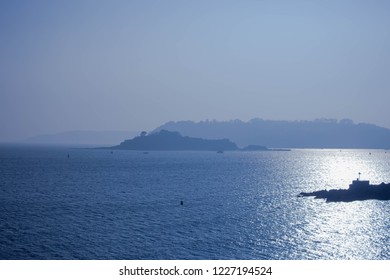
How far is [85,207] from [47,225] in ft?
53.5

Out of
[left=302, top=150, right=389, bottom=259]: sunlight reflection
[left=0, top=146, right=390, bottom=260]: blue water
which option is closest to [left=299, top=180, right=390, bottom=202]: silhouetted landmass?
[left=0, top=146, right=390, bottom=260]: blue water

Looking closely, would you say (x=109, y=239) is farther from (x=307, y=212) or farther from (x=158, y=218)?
(x=307, y=212)

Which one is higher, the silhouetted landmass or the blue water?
the silhouetted landmass

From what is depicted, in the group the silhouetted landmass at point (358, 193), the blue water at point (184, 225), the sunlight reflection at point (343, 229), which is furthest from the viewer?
the silhouetted landmass at point (358, 193)

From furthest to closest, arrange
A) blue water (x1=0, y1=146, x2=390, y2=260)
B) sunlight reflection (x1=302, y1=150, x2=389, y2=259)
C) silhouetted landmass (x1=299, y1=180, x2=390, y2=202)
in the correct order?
1. silhouetted landmass (x1=299, y1=180, x2=390, y2=202)
2. sunlight reflection (x1=302, y1=150, x2=389, y2=259)
3. blue water (x1=0, y1=146, x2=390, y2=260)

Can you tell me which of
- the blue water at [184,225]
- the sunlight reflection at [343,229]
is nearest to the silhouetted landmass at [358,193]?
the blue water at [184,225]

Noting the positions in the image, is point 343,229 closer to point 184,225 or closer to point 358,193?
point 184,225

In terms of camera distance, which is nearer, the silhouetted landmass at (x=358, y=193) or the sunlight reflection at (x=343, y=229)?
the sunlight reflection at (x=343, y=229)

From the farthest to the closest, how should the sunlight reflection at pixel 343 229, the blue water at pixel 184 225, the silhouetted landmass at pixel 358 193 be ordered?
the silhouetted landmass at pixel 358 193 < the sunlight reflection at pixel 343 229 < the blue water at pixel 184 225

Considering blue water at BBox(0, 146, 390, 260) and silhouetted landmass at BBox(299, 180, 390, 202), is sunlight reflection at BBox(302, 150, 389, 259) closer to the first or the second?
blue water at BBox(0, 146, 390, 260)

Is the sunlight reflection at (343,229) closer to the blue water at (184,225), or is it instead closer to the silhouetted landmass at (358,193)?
the blue water at (184,225)

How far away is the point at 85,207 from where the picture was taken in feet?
242
